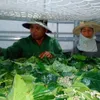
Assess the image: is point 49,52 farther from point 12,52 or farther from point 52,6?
point 52,6

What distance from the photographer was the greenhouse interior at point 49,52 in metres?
0.77

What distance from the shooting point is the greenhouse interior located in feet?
2.52

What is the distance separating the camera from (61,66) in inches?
58.9

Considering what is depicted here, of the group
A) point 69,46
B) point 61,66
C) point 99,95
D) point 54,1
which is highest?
point 54,1

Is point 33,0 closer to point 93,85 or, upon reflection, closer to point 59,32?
point 93,85

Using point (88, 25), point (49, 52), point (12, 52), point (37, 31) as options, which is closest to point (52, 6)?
point (49, 52)

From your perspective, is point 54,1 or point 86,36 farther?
point 86,36

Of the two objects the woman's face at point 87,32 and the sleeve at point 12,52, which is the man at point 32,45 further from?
the woman's face at point 87,32

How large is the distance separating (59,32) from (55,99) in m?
3.21

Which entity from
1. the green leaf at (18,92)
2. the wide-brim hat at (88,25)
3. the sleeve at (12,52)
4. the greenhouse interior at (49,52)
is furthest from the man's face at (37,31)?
the green leaf at (18,92)

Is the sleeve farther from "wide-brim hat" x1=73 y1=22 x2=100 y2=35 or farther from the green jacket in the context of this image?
"wide-brim hat" x1=73 y1=22 x2=100 y2=35

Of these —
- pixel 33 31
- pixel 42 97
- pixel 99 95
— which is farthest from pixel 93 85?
pixel 33 31

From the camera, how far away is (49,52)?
223cm

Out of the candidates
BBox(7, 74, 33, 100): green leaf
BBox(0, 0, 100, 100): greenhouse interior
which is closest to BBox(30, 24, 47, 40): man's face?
BBox(0, 0, 100, 100): greenhouse interior
